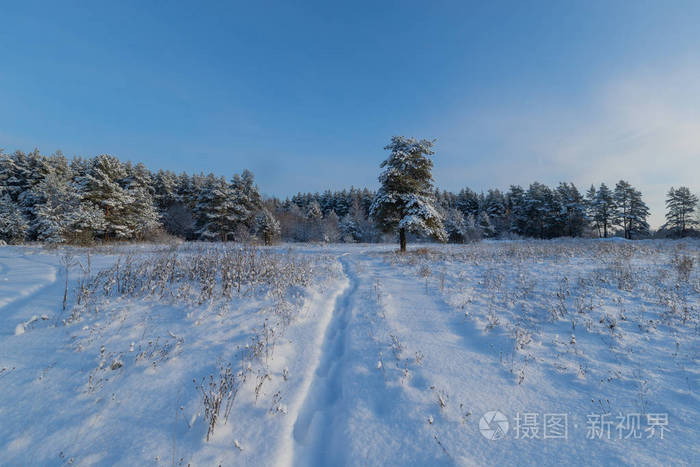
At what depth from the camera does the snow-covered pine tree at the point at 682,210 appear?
4209cm

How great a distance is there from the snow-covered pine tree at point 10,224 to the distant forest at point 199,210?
0.07m

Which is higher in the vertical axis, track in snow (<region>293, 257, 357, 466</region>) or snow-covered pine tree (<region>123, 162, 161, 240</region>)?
snow-covered pine tree (<region>123, 162, 161, 240</region>)

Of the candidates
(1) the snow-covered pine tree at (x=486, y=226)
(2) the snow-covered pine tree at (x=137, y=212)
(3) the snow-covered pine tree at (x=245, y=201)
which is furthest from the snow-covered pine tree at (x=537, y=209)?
(2) the snow-covered pine tree at (x=137, y=212)

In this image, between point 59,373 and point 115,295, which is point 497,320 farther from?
point 115,295

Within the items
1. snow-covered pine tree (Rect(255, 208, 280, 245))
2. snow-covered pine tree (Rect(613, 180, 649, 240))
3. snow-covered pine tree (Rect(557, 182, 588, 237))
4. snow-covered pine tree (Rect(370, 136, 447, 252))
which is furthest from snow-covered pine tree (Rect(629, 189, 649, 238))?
snow-covered pine tree (Rect(255, 208, 280, 245))

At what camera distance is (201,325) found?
4.65m

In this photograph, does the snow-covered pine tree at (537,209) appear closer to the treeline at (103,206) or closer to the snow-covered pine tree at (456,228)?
the snow-covered pine tree at (456,228)

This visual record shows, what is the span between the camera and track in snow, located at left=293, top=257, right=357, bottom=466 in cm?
245

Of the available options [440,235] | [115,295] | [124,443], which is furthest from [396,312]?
[440,235]

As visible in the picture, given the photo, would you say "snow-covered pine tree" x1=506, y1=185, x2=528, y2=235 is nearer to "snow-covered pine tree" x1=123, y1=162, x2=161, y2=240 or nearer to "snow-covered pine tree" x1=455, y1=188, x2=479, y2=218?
"snow-covered pine tree" x1=455, y1=188, x2=479, y2=218

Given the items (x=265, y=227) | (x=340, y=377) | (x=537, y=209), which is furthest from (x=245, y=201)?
(x=537, y=209)

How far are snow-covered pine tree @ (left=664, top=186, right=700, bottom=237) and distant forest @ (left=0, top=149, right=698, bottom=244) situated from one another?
4.1 inches

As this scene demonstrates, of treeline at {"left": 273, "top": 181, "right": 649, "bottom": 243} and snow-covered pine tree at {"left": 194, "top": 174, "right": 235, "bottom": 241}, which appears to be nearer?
snow-covered pine tree at {"left": 194, "top": 174, "right": 235, "bottom": 241}

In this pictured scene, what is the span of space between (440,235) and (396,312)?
12.7 metres
